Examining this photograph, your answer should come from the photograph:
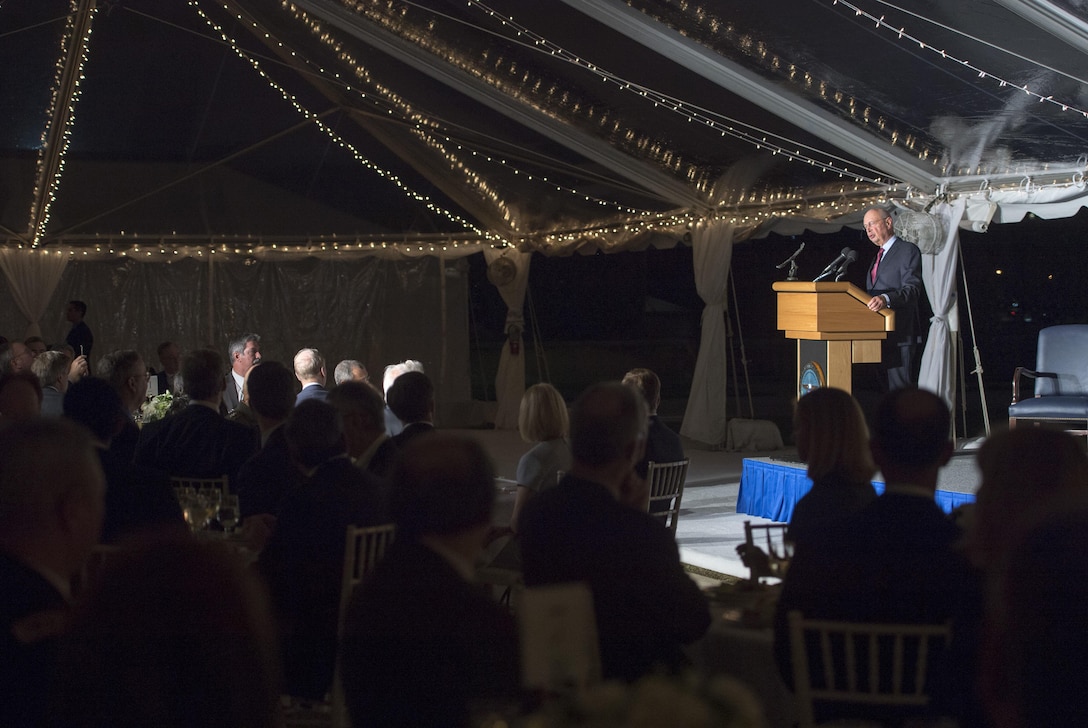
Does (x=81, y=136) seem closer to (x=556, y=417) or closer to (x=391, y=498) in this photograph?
(x=556, y=417)

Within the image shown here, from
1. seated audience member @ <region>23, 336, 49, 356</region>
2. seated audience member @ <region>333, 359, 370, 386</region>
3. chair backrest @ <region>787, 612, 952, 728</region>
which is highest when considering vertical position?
seated audience member @ <region>23, 336, 49, 356</region>

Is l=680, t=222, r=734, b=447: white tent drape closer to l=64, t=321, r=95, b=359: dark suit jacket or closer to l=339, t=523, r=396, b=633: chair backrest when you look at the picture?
l=64, t=321, r=95, b=359: dark suit jacket

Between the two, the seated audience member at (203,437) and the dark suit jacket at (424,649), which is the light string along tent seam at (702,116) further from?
the dark suit jacket at (424,649)

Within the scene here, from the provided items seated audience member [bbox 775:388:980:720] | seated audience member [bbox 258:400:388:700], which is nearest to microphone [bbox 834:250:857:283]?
seated audience member [bbox 258:400:388:700]

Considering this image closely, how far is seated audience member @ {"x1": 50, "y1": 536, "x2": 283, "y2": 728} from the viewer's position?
49.8 inches

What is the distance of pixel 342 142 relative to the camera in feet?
41.6

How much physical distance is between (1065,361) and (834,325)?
287 centimetres

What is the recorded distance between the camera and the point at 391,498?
189 cm

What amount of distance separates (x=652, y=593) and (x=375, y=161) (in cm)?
1131

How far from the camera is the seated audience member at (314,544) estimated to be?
128 inches

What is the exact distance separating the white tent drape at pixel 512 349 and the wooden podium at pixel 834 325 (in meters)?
6.95

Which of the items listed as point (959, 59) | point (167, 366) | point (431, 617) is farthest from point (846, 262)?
point (431, 617)

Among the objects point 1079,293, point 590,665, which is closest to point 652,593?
point 590,665

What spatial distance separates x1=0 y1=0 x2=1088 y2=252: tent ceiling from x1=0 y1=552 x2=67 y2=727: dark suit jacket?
560 cm
